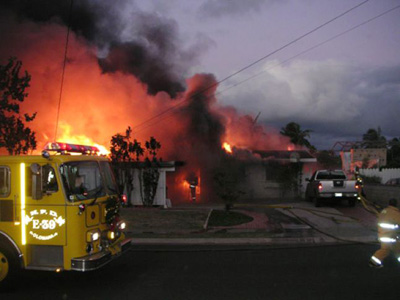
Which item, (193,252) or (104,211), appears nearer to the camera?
(104,211)

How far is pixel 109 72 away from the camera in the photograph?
2256 cm

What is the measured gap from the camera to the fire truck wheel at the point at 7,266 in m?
5.20

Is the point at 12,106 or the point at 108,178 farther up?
the point at 12,106

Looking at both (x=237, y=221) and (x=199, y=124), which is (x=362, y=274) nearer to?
(x=237, y=221)

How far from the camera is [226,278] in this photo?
6008 mm

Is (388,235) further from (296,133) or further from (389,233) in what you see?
(296,133)

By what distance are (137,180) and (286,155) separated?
807 cm

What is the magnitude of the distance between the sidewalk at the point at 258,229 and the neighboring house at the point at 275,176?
5243 millimetres

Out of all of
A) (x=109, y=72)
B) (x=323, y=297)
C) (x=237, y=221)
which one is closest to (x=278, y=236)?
(x=237, y=221)

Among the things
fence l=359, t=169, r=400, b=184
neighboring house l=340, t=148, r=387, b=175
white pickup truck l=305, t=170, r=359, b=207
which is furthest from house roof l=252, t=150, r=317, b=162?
neighboring house l=340, t=148, r=387, b=175

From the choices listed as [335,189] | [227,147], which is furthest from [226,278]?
[227,147]

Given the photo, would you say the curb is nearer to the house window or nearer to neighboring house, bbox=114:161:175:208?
the house window

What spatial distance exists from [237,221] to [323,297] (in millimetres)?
7146

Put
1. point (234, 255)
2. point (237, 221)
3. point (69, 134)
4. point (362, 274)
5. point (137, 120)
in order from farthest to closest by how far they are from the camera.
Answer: point (137, 120), point (69, 134), point (237, 221), point (234, 255), point (362, 274)
